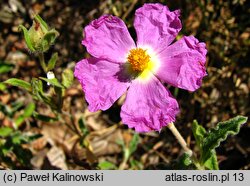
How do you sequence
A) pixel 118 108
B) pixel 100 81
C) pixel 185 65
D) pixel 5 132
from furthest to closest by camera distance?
1. pixel 118 108
2. pixel 5 132
3. pixel 100 81
4. pixel 185 65

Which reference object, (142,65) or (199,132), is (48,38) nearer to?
(142,65)

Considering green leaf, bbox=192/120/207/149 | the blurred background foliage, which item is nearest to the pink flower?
green leaf, bbox=192/120/207/149

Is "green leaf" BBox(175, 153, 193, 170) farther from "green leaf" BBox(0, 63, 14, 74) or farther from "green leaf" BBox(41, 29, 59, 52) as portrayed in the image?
"green leaf" BBox(0, 63, 14, 74)

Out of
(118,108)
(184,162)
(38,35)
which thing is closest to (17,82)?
(38,35)

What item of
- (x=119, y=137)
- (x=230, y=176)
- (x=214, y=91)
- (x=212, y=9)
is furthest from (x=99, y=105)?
(x=212, y=9)

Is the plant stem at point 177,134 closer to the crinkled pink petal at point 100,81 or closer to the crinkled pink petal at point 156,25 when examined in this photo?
the crinkled pink petal at point 100,81

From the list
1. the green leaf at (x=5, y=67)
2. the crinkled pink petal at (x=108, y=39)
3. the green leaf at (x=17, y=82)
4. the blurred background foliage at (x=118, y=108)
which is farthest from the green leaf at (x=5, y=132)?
the crinkled pink petal at (x=108, y=39)

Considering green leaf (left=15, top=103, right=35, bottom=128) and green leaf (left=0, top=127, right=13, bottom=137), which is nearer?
green leaf (left=0, top=127, right=13, bottom=137)

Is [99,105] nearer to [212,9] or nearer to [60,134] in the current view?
[60,134]
